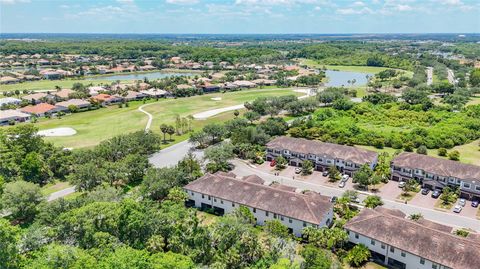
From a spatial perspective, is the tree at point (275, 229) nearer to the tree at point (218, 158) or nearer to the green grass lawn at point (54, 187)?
the tree at point (218, 158)

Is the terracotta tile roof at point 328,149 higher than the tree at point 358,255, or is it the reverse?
the terracotta tile roof at point 328,149

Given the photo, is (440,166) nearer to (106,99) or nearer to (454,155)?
(454,155)

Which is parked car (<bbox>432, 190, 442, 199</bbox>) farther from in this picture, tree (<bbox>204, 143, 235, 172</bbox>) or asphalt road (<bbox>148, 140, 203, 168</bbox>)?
asphalt road (<bbox>148, 140, 203, 168</bbox>)

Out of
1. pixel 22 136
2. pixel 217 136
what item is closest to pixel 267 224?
pixel 217 136

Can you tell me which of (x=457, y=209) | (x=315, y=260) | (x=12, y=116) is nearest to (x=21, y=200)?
(x=315, y=260)

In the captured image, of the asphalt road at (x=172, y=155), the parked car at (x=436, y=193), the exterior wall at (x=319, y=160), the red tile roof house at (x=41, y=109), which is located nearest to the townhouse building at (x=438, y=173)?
the parked car at (x=436, y=193)

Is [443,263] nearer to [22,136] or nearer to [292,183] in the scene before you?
[292,183]
